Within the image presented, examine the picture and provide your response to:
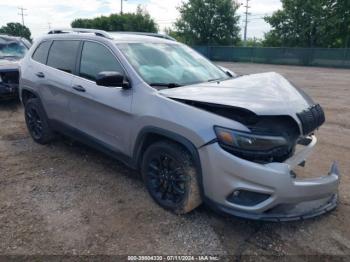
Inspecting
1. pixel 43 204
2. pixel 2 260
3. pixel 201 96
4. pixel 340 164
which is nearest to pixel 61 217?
pixel 43 204

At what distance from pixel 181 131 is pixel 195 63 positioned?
5.07 ft

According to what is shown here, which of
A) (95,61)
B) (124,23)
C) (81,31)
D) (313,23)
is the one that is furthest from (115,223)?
(124,23)

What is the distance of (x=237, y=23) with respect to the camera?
42.5 metres

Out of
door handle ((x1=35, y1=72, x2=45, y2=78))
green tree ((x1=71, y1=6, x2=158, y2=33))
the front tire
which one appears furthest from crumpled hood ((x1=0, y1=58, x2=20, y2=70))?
green tree ((x1=71, y1=6, x2=158, y2=33))

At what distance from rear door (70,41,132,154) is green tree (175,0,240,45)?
39.7m

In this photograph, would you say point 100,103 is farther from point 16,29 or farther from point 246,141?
point 16,29

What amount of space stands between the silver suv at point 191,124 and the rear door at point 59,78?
0.03m

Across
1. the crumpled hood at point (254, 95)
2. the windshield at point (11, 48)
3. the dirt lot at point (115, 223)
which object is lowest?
the dirt lot at point (115, 223)

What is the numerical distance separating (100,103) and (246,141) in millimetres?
1838

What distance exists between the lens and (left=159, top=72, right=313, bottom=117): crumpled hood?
274cm

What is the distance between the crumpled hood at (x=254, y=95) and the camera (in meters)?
2.74

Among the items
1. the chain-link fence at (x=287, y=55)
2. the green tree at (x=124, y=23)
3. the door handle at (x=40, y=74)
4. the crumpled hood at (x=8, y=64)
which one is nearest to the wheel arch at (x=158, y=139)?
the door handle at (x=40, y=74)

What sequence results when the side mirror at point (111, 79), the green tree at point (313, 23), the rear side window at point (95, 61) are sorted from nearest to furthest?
the side mirror at point (111, 79) → the rear side window at point (95, 61) → the green tree at point (313, 23)

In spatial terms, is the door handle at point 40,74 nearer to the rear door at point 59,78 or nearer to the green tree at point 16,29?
the rear door at point 59,78
